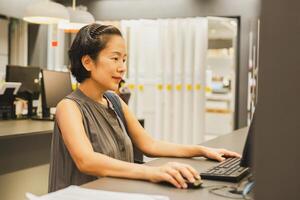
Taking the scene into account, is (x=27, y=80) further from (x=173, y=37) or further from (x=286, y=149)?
(x=286, y=149)

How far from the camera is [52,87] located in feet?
12.8

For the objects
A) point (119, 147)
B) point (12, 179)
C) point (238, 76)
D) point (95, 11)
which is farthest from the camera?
point (95, 11)

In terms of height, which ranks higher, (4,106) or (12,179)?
(4,106)

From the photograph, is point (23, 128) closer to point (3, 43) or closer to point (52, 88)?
point (52, 88)

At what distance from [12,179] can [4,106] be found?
80 centimetres

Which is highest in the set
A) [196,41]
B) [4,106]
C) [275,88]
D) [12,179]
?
[196,41]

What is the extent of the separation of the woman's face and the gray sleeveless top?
95 millimetres

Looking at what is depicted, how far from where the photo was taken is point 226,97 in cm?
897

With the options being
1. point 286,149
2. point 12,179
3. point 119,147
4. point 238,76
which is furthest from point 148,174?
point 238,76

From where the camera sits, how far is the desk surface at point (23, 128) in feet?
9.47

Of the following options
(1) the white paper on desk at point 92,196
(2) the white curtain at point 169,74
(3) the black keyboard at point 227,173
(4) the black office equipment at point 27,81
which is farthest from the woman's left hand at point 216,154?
(2) the white curtain at point 169,74

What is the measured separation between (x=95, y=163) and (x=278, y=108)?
0.91 metres

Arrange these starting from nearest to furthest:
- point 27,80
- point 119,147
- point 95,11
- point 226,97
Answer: point 119,147, point 27,80, point 95,11, point 226,97

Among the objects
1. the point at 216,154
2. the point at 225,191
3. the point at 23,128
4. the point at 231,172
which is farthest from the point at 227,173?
the point at 23,128
